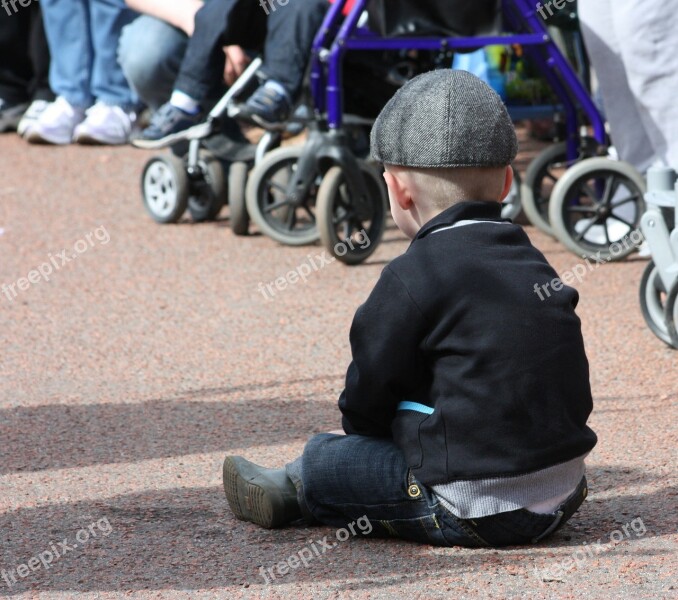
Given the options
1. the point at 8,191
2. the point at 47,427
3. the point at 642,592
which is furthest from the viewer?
the point at 8,191

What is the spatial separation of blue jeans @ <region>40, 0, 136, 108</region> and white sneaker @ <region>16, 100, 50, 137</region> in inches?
8.1

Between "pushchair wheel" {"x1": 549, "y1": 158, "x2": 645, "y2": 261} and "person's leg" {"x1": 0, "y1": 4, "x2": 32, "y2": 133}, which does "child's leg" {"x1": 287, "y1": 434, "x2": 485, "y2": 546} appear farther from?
"person's leg" {"x1": 0, "y1": 4, "x2": 32, "y2": 133}

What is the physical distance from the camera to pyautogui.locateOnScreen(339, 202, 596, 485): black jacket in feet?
8.00

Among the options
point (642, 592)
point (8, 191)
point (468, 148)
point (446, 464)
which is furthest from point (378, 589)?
point (8, 191)

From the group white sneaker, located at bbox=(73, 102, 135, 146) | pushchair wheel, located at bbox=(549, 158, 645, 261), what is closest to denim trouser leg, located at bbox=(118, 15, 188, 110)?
white sneaker, located at bbox=(73, 102, 135, 146)

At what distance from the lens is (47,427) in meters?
3.49

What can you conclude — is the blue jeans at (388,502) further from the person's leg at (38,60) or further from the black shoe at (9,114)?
the black shoe at (9,114)

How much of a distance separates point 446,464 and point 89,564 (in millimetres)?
750

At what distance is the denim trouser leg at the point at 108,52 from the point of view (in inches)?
320

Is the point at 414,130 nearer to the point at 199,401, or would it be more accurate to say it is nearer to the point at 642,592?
the point at 642,592

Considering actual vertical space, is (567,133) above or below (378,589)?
above

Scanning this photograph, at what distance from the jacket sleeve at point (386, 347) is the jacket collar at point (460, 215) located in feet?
0.42

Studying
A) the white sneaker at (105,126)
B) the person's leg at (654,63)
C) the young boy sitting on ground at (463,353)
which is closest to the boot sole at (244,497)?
the young boy sitting on ground at (463,353)

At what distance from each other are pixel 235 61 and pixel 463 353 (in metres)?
3.77
